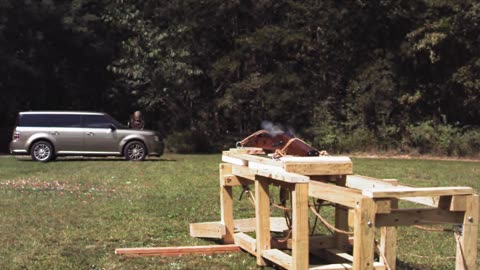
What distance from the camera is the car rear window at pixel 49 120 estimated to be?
23953mm

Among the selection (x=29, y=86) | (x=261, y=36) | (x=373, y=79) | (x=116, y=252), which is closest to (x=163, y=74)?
(x=261, y=36)

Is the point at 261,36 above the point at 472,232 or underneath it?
above

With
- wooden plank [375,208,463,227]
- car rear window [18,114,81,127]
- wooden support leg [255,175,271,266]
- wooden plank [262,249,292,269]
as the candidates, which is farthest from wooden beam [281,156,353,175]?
car rear window [18,114,81,127]

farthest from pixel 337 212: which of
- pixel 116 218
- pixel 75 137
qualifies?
pixel 75 137

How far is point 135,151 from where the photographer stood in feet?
79.8

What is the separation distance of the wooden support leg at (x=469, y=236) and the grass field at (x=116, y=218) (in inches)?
68.6

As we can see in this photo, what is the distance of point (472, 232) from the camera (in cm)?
570

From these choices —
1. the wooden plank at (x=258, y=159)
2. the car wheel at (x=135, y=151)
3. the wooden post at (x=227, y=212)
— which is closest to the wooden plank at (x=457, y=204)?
the wooden plank at (x=258, y=159)

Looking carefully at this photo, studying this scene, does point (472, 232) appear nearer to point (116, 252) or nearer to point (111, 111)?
point (116, 252)

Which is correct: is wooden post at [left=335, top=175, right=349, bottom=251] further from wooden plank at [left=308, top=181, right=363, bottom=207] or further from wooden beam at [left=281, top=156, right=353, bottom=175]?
wooden plank at [left=308, top=181, right=363, bottom=207]

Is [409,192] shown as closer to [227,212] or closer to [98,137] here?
[227,212]

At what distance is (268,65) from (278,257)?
89.7 feet

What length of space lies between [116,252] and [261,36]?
25308 millimetres

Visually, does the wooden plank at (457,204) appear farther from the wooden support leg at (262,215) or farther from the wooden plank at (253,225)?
the wooden plank at (253,225)
